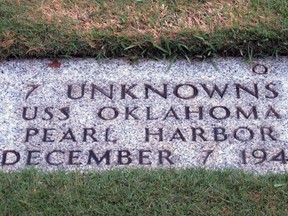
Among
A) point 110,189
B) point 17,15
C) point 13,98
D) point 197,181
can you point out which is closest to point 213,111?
point 197,181

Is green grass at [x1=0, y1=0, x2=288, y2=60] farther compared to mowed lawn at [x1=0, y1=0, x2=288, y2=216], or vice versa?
green grass at [x1=0, y1=0, x2=288, y2=60]

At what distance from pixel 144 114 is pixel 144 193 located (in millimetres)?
548

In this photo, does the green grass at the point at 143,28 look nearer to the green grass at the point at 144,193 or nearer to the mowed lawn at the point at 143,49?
the mowed lawn at the point at 143,49

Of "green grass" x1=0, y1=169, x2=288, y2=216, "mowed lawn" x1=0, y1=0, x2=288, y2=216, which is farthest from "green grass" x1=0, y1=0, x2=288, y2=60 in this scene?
"green grass" x1=0, y1=169, x2=288, y2=216

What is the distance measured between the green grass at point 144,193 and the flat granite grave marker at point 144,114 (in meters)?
0.09

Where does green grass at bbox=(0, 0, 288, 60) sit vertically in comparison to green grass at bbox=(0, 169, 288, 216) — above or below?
above

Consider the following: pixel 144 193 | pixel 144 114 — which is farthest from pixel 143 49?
pixel 144 193

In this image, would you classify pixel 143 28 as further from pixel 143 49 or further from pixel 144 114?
pixel 144 114

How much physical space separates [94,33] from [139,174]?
107 cm

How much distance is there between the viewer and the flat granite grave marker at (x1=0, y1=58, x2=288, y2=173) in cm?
373

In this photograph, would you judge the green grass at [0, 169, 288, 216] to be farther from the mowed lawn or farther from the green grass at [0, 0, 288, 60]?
the green grass at [0, 0, 288, 60]

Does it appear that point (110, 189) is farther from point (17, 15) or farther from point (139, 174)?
point (17, 15)

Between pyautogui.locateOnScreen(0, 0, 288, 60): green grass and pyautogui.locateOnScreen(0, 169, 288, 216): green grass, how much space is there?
0.91m

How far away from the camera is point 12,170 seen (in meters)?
3.67
